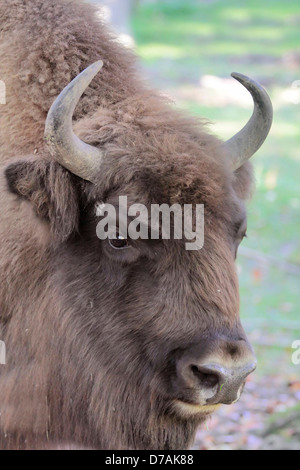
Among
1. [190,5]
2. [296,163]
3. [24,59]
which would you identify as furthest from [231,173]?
[190,5]

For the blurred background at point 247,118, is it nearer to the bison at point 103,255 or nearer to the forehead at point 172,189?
the bison at point 103,255

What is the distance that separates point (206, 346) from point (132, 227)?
741 millimetres

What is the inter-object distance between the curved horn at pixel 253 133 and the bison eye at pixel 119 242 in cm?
90

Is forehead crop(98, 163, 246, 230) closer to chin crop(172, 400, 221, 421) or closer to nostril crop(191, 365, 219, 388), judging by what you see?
nostril crop(191, 365, 219, 388)

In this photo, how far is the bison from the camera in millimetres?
4094

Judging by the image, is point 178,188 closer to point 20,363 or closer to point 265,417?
point 20,363

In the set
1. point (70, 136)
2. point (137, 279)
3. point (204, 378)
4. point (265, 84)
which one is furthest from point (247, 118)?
point (204, 378)

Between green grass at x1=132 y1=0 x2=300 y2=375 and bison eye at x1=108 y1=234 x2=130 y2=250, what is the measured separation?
1.01m

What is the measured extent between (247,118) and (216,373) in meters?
15.0

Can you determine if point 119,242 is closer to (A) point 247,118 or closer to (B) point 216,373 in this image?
(B) point 216,373

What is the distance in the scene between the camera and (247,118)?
18.3 metres

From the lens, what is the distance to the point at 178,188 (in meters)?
4.11

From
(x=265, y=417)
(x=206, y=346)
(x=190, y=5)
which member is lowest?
(x=190, y=5)

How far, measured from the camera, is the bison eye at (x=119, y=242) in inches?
166
